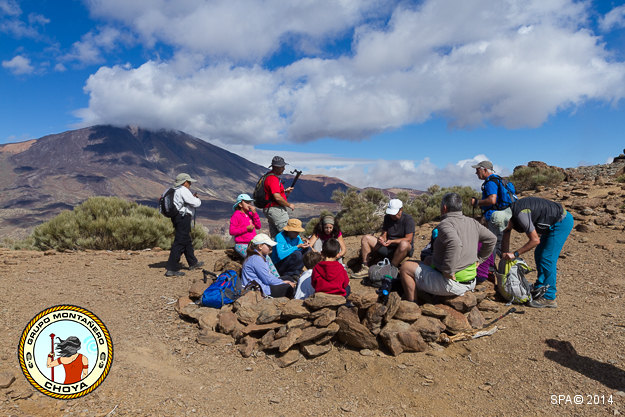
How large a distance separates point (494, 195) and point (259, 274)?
3566 mm

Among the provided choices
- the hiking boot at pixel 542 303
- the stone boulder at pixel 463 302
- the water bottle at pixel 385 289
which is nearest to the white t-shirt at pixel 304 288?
the water bottle at pixel 385 289

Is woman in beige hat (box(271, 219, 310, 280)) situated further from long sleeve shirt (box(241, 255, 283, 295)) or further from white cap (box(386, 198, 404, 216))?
white cap (box(386, 198, 404, 216))

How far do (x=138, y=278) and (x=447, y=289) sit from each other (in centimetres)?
527

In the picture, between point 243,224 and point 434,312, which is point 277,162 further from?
point 434,312

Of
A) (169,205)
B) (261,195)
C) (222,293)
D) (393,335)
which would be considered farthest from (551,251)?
(169,205)

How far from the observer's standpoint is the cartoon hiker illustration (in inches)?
111

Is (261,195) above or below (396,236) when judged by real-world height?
above

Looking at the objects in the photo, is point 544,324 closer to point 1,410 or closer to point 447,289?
point 447,289

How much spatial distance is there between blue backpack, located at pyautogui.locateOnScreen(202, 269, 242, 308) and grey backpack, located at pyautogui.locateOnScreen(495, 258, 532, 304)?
3638mm

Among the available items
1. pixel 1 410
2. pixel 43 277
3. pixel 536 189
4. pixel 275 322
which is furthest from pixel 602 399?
pixel 536 189

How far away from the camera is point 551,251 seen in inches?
200

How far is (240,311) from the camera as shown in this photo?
444 cm

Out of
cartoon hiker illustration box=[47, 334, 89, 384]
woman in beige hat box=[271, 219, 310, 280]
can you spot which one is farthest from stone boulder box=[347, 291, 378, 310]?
cartoon hiker illustration box=[47, 334, 89, 384]

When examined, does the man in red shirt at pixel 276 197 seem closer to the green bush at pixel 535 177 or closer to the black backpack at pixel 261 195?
the black backpack at pixel 261 195
